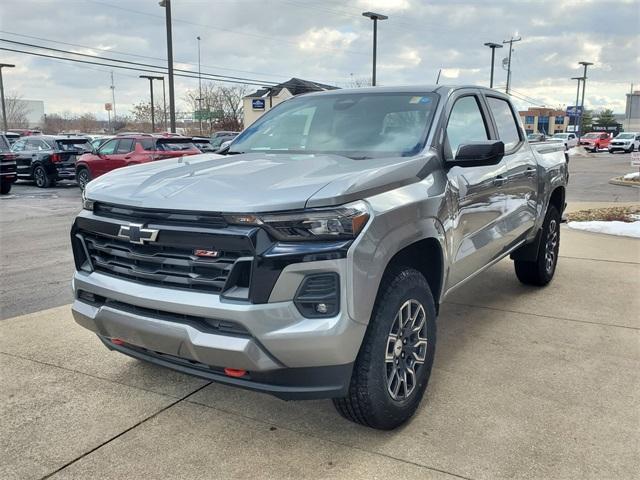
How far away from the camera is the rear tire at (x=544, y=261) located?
5711mm

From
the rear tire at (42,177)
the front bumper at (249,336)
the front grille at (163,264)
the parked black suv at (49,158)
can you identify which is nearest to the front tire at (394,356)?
the front bumper at (249,336)

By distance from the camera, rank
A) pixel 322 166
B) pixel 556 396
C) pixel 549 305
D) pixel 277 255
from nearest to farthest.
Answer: pixel 277 255 < pixel 322 166 < pixel 556 396 < pixel 549 305

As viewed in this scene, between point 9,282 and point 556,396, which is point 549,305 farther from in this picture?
point 9,282

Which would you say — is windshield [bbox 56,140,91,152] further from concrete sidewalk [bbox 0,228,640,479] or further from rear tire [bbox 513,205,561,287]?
rear tire [bbox 513,205,561,287]

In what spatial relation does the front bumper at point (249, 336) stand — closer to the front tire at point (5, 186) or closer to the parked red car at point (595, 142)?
the front tire at point (5, 186)

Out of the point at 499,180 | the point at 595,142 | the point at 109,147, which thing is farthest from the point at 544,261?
the point at 595,142

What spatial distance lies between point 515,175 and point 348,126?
5.21 feet

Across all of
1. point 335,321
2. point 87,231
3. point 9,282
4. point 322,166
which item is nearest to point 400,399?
point 335,321

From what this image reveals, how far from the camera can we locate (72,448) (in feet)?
9.69

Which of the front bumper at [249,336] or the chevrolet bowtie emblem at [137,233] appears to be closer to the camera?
the front bumper at [249,336]

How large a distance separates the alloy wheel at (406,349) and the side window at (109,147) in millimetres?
15314

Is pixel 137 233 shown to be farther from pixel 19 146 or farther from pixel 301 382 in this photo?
pixel 19 146

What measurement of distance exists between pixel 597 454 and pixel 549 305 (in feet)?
8.48

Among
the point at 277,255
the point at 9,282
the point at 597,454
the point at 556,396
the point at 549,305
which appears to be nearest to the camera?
the point at 277,255
